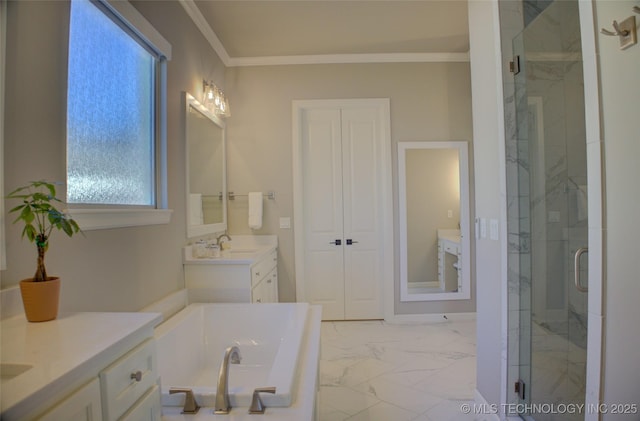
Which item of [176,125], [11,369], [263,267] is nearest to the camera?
[11,369]

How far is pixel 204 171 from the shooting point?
9.27ft

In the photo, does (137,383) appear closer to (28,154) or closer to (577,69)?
(28,154)

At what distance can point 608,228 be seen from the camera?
1.17 metres

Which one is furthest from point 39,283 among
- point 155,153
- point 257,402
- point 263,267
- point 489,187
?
point 489,187

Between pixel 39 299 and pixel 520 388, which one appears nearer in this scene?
pixel 39 299

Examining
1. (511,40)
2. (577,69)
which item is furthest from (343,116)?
(577,69)

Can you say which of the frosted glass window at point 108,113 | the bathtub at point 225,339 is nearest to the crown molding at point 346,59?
the frosted glass window at point 108,113

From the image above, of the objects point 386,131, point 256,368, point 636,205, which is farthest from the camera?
point 386,131

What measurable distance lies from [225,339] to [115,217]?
1.06m

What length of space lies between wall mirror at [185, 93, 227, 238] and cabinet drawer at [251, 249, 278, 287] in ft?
1.77

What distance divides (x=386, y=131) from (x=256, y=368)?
2595 millimetres

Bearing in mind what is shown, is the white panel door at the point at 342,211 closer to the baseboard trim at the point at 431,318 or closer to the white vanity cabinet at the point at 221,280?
the baseboard trim at the point at 431,318

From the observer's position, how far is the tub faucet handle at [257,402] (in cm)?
118

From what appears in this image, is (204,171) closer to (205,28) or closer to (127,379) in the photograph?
(205,28)
